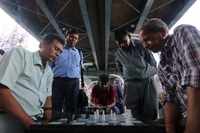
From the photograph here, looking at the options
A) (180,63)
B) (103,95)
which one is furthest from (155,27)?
(103,95)

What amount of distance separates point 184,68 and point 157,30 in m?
0.31

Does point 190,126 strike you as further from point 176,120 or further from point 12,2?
point 12,2

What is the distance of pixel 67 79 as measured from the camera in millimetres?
3367

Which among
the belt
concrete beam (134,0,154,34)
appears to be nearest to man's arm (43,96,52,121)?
the belt

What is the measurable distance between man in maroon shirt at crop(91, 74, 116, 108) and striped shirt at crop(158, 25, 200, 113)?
2968mm

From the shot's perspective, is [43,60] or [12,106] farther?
[43,60]

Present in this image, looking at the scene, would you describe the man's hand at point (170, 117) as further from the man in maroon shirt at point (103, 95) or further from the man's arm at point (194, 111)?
the man in maroon shirt at point (103, 95)

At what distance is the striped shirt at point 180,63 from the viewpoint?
1.09 m

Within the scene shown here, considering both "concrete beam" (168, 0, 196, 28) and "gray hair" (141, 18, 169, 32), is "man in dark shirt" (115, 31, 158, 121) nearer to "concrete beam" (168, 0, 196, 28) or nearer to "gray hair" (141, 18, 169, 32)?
"concrete beam" (168, 0, 196, 28)

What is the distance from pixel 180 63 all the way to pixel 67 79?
90.6 inches

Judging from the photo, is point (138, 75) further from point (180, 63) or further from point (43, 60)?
point (180, 63)

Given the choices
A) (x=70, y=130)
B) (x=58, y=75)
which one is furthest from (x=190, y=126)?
(x=58, y=75)

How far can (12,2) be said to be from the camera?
13.3ft

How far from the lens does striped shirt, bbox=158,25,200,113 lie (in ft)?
3.58
